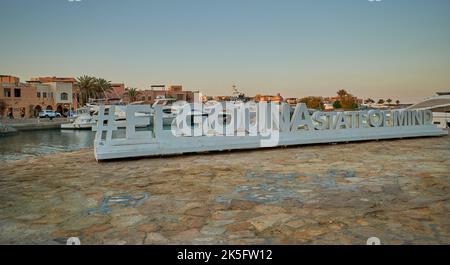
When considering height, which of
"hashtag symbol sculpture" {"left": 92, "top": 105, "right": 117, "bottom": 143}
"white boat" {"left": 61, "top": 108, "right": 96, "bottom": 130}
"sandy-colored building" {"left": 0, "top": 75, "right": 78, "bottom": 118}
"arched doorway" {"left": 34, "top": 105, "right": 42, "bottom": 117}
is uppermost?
"sandy-colored building" {"left": 0, "top": 75, "right": 78, "bottom": 118}

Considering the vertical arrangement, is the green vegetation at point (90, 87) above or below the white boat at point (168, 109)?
above

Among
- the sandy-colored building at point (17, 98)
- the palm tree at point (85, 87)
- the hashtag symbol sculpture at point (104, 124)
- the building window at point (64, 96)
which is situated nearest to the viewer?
the hashtag symbol sculpture at point (104, 124)

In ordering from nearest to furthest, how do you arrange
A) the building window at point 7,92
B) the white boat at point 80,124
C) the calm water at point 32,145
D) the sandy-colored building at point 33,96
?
1. the calm water at point 32,145
2. the white boat at point 80,124
3. the building window at point 7,92
4. the sandy-colored building at point 33,96

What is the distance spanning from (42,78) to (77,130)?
107ft

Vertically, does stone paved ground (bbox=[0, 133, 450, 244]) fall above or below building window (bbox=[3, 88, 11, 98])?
below

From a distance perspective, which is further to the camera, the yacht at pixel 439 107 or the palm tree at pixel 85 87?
the palm tree at pixel 85 87

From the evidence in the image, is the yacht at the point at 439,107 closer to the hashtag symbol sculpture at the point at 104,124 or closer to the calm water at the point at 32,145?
the hashtag symbol sculpture at the point at 104,124

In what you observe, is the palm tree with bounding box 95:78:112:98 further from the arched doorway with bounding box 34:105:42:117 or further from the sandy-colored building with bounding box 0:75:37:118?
the sandy-colored building with bounding box 0:75:37:118

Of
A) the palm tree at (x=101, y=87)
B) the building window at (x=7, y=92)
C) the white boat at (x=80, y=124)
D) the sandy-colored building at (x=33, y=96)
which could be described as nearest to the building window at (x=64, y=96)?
the sandy-colored building at (x=33, y=96)

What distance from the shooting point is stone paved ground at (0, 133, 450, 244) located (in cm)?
288

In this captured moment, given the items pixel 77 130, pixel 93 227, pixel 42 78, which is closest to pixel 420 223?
pixel 93 227

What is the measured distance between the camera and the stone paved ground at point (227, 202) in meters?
2.88

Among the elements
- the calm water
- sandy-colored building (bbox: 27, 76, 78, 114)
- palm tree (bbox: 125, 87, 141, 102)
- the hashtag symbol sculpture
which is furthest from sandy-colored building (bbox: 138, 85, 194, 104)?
the hashtag symbol sculpture
